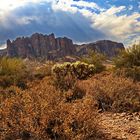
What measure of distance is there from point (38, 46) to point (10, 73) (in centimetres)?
11410

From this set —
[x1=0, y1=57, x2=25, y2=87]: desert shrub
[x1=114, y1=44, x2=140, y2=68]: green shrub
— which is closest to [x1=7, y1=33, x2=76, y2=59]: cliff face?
[x1=0, y1=57, x2=25, y2=87]: desert shrub

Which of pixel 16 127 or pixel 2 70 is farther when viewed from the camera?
pixel 2 70

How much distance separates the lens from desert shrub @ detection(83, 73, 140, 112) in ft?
35.0

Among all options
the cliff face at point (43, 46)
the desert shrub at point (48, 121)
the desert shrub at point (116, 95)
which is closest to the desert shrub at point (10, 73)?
the desert shrub at point (116, 95)

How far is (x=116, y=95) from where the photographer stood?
11.1m

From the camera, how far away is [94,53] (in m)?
25.9

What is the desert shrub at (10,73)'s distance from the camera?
1744cm

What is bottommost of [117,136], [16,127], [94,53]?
[117,136]

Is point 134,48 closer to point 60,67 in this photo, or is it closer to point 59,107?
point 60,67

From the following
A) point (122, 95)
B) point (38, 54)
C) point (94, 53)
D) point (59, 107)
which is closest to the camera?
point (59, 107)

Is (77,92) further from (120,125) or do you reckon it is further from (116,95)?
(120,125)

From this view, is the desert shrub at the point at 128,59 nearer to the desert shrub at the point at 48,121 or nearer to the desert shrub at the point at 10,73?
the desert shrub at the point at 10,73

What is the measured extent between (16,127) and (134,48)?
15.8 metres

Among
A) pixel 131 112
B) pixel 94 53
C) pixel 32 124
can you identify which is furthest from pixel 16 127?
pixel 94 53
